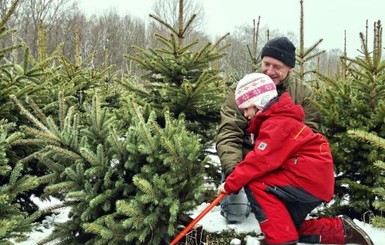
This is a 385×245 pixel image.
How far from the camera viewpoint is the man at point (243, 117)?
350 centimetres

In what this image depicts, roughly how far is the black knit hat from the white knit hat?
0.52m

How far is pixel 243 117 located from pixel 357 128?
1.10m

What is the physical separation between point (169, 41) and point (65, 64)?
2708 mm

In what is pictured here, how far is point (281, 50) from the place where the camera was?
3533 mm

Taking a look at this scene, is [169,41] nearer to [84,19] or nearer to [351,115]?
[351,115]

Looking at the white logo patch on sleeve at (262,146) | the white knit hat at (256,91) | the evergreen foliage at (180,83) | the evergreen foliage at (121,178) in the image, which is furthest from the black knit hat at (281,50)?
the evergreen foliage at (121,178)

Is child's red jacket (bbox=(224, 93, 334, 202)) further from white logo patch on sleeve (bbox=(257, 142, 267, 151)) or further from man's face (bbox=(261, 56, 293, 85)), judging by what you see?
man's face (bbox=(261, 56, 293, 85))

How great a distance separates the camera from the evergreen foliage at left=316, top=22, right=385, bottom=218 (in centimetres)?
380

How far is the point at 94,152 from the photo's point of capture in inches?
131

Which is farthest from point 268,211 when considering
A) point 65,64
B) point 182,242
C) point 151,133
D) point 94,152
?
point 65,64

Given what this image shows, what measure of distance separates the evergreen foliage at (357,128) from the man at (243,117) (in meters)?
0.21

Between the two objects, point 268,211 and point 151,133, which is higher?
point 151,133

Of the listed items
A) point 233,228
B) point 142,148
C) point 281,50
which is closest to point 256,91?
point 281,50

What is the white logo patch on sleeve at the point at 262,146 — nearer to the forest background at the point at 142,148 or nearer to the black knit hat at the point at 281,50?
the forest background at the point at 142,148
